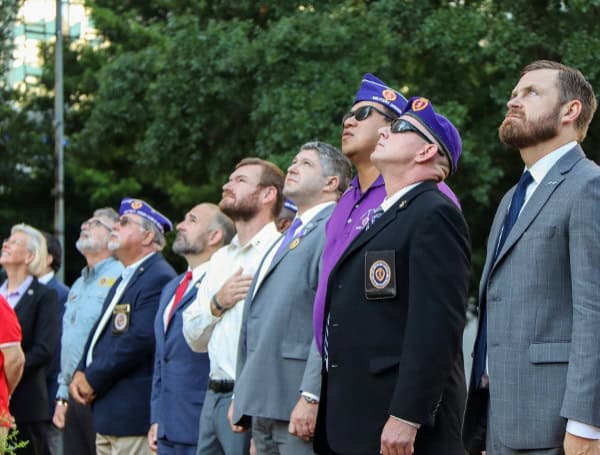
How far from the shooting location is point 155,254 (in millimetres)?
8852

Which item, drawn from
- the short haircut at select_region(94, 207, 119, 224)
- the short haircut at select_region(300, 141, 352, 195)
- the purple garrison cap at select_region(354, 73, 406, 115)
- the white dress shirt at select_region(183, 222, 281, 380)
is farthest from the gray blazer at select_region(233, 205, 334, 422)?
the short haircut at select_region(94, 207, 119, 224)

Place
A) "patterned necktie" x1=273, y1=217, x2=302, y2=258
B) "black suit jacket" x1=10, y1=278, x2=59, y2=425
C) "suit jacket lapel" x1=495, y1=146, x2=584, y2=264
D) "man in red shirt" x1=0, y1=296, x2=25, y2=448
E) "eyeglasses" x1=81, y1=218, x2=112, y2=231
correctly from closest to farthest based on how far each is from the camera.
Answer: "suit jacket lapel" x1=495, y1=146, x2=584, y2=264 → "patterned necktie" x1=273, y1=217, x2=302, y2=258 → "man in red shirt" x1=0, y1=296, x2=25, y2=448 → "black suit jacket" x1=10, y1=278, x2=59, y2=425 → "eyeglasses" x1=81, y1=218, x2=112, y2=231

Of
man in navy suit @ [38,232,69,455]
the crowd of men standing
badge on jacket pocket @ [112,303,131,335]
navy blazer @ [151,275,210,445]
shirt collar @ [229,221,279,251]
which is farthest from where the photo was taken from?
man in navy suit @ [38,232,69,455]

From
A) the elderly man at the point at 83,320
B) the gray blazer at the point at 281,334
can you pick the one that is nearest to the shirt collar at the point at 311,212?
the gray blazer at the point at 281,334

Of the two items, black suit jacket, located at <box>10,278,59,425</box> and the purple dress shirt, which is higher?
the purple dress shirt

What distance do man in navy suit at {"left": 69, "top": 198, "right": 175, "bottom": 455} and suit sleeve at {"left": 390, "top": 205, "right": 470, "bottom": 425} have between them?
13.3 ft

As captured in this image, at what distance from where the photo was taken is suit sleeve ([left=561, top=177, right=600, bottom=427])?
12.9 ft

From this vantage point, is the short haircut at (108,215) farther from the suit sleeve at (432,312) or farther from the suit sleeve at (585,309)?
the suit sleeve at (585,309)

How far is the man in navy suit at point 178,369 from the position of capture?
7.43 m

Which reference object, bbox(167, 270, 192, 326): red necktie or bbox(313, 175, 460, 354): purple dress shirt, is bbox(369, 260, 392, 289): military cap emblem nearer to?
bbox(313, 175, 460, 354): purple dress shirt

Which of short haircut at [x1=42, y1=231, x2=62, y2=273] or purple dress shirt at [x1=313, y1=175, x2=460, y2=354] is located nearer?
purple dress shirt at [x1=313, y1=175, x2=460, y2=354]

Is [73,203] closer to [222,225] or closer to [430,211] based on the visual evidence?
[222,225]

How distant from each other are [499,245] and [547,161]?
374 millimetres

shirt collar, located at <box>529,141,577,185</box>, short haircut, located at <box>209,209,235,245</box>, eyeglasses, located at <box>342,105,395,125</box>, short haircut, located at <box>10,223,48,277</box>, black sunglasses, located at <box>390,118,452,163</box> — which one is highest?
eyeglasses, located at <box>342,105,395,125</box>
